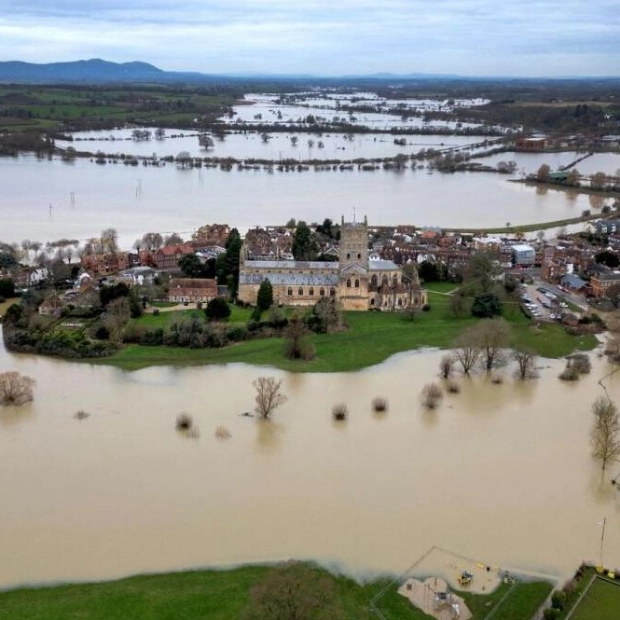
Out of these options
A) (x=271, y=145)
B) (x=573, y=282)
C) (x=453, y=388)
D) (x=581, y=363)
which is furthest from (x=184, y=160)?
(x=453, y=388)

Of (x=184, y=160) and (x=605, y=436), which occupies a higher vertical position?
(x=184, y=160)

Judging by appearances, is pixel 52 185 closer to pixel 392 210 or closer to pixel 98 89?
pixel 392 210

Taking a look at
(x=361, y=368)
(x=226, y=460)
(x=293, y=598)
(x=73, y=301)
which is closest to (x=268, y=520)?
(x=226, y=460)

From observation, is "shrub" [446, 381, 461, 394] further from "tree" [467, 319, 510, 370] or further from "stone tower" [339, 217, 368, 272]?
"stone tower" [339, 217, 368, 272]

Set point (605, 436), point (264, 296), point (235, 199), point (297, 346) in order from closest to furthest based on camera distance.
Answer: point (605, 436)
point (297, 346)
point (264, 296)
point (235, 199)

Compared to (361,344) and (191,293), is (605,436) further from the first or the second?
(191,293)

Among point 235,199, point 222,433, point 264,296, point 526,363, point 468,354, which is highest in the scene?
point 235,199

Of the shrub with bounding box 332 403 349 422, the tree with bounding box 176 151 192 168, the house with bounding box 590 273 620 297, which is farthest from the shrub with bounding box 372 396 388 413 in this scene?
the tree with bounding box 176 151 192 168
